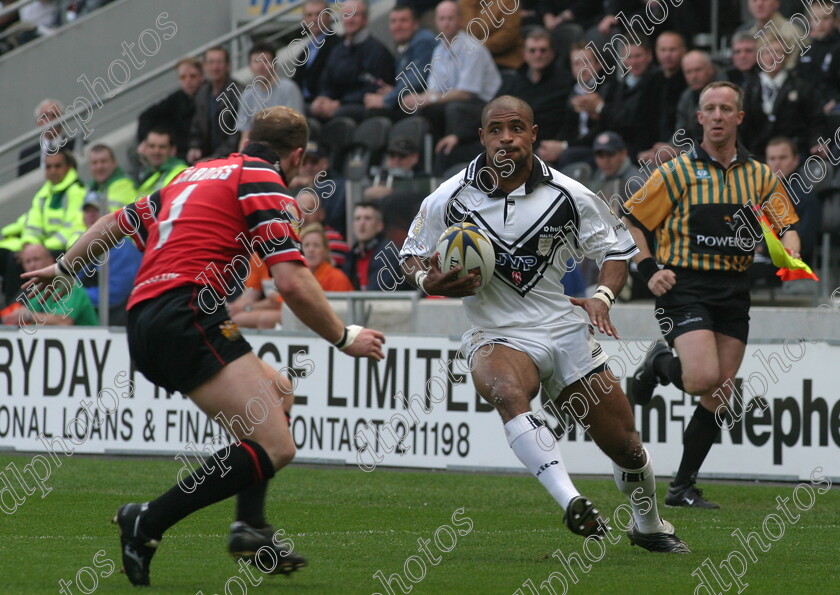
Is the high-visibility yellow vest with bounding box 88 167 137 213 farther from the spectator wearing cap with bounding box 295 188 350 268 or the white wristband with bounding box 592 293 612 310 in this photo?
the white wristband with bounding box 592 293 612 310

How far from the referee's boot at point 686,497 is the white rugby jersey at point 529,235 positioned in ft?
8.55

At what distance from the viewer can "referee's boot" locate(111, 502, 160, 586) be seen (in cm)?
571

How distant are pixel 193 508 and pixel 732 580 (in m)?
2.54

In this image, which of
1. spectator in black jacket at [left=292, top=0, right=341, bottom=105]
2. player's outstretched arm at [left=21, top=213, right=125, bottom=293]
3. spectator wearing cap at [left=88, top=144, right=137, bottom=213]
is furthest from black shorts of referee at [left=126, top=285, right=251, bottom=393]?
spectator in black jacket at [left=292, top=0, right=341, bottom=105]

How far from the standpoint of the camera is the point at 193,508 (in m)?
5.69

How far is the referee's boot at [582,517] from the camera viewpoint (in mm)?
5863

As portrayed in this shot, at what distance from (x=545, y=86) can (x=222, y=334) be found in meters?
9.66

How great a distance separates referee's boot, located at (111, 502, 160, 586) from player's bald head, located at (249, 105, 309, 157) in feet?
5.70

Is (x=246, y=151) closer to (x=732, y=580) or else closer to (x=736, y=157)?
(x=732, y=580)

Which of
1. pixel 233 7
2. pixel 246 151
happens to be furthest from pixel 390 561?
pixel 233 7

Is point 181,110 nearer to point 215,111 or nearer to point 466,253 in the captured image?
point 215,111

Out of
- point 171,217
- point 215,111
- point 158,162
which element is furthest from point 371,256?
point 171,217

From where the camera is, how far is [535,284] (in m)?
6.91

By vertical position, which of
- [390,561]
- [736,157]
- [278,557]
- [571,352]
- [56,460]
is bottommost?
[56,460]
